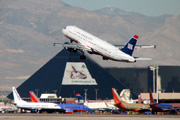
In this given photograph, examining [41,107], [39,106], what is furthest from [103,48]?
[39,106]

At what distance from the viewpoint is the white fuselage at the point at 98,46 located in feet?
524

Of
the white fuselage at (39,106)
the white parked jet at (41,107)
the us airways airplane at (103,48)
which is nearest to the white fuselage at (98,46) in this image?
the us airways airplane at (103,48)

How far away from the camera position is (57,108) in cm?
17825

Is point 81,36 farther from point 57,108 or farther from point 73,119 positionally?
point 73,119

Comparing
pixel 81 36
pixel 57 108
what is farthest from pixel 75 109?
pixel 81 36

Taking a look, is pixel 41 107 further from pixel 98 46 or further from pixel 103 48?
pixel 103 48

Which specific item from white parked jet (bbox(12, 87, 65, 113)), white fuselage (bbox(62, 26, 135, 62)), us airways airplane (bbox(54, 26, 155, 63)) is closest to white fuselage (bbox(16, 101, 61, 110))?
white parked jet (bbox(12, 87, 65, 113))

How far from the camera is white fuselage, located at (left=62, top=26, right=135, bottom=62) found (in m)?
160

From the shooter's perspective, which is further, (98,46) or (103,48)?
(98,46)

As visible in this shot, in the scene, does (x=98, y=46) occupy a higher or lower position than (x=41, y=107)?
higher

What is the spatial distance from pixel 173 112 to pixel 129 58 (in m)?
27.6

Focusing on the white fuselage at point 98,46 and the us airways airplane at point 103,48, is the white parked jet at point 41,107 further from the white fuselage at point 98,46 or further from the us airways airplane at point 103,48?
the white fuselage at point 98,46

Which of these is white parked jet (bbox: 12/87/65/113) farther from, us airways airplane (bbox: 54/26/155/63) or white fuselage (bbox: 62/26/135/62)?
white fuselage (bbox: 62/26/135/62)

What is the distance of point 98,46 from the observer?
164500mm
